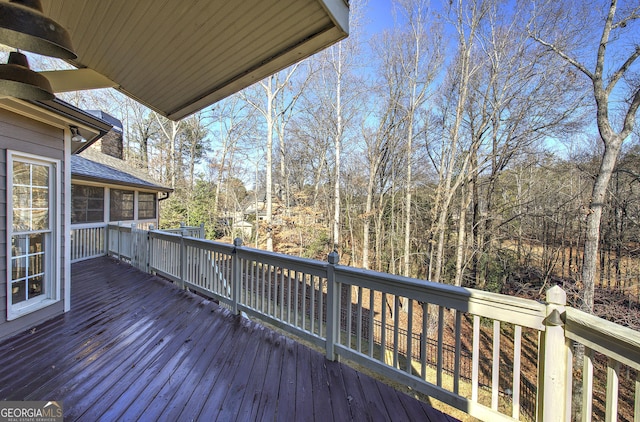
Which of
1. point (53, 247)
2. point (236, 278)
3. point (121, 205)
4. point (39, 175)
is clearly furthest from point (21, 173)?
point (121, 205)

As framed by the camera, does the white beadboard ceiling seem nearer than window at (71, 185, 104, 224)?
Yes

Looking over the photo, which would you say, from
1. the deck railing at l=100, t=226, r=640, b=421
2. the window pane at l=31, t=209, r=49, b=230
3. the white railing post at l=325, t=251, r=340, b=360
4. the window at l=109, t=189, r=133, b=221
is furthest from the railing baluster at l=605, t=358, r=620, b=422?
the window at l=109, t=189, r=133, b=221

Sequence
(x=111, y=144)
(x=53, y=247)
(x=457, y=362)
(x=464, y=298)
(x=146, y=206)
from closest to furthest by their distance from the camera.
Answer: (x=464, y=298)
(x=457, y=362)
(x=53, y=247)
(x=146, y=206)
(x=111, y=144)

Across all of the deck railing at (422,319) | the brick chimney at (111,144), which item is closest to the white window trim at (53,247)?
the deck railing at (422,319)

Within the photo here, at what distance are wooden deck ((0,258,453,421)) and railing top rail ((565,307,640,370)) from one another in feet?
3.65

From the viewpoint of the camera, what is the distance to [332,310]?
8.50ft

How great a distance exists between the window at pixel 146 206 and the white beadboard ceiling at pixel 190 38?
8.98 m

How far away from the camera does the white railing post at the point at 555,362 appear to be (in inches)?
58.7

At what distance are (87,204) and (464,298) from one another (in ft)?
31.5

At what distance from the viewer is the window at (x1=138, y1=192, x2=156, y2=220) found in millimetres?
10078

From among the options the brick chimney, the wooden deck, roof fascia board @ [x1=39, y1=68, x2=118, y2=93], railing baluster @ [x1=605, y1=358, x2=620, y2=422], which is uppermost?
the brick chimney

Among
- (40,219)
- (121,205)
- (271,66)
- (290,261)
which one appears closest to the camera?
(271,66)

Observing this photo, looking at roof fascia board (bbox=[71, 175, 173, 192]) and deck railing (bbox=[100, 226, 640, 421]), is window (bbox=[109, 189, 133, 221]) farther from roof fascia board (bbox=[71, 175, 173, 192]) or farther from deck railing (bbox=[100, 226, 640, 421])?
deck railing (bbox=[100, 226, 640, 421])

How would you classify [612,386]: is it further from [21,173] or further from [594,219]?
[594,219]
